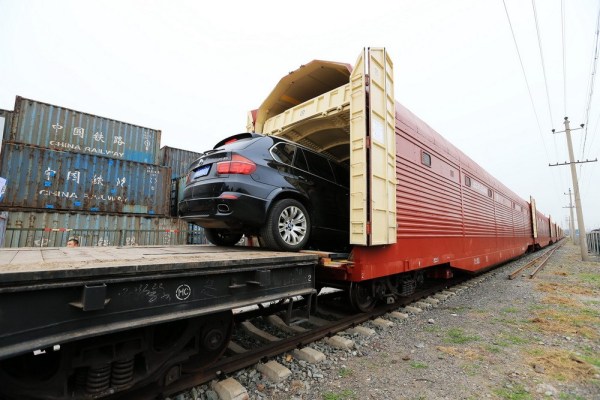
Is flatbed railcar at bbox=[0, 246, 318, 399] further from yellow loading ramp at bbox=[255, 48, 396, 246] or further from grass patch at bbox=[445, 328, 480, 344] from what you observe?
grass patch at bbox=[445, 328, 480, 344]

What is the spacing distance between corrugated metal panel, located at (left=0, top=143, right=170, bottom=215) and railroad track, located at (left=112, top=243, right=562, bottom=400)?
11082mm

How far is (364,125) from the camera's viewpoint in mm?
4078

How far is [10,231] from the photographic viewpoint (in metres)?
10.5

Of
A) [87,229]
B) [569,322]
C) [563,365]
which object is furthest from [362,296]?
[87,229]

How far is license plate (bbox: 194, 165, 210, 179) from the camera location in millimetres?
3911

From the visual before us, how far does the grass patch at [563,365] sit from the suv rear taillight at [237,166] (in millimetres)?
3924

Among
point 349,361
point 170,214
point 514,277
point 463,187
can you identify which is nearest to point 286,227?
point 349,361

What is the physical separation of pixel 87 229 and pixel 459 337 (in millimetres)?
13093

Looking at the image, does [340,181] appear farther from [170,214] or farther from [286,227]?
[170,214]

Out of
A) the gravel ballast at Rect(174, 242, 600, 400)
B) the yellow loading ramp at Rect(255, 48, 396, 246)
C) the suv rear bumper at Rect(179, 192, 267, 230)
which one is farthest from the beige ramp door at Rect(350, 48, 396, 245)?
the gravel ballast at Rect(174, 242, 600, 400)

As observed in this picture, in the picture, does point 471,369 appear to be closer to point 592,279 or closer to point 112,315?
point 112,315

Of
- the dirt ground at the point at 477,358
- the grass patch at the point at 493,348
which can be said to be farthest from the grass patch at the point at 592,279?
the grass patch at the point at 493,348

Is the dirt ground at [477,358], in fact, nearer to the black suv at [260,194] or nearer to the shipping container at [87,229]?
the black suv at [260,194]

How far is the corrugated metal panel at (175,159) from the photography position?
666 inches
